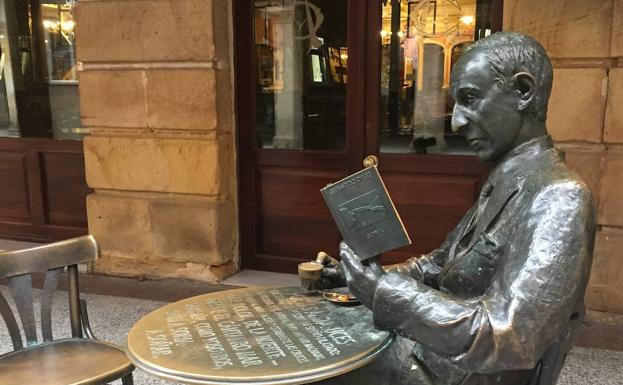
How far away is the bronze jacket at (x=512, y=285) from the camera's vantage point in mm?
1324

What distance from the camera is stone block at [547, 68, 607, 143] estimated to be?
345 cm

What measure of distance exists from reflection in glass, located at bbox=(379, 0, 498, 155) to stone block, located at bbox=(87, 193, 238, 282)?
1.39 meters

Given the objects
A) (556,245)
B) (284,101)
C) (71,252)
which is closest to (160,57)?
(284,101)

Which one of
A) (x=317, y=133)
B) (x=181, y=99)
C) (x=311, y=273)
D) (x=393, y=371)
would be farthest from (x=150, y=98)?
(x=393, y=371)

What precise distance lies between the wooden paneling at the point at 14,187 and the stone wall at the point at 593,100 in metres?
4.42

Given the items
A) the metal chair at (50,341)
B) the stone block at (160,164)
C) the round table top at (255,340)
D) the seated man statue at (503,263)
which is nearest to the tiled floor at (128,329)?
the metal chair at (50,341)

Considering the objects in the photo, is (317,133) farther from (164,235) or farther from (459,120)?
(459,120)

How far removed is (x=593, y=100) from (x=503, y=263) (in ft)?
8.02

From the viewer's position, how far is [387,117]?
4.33 meters

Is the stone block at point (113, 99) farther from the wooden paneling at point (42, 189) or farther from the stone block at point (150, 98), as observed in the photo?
the wooden paneling at point (42, 189)

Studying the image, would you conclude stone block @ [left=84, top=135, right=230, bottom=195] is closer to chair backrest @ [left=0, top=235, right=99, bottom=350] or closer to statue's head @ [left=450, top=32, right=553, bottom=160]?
chair backrest @ [left=0, top=235, right=99, bottom=350]

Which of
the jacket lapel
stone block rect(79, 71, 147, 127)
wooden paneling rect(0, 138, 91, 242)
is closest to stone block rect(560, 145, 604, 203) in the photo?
the jacket lapel

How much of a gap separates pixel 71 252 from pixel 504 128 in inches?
81.6

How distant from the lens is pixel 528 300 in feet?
4.32
